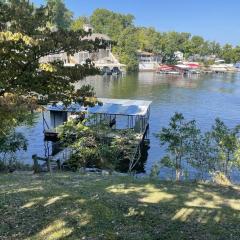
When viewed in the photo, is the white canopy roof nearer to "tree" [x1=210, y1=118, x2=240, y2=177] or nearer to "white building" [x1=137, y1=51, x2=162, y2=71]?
"tree" [x1=210, y1=118, x2=240, y2=177]

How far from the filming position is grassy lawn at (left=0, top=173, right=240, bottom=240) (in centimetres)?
941

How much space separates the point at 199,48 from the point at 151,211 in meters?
160

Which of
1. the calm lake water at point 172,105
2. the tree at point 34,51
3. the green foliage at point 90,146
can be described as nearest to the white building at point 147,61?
the calm lake water at point 172,105

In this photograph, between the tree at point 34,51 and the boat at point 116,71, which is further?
the boat at point 116,71

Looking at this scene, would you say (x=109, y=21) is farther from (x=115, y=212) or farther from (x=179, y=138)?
(x=115, y=212)

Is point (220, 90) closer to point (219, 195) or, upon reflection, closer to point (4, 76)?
point (219, 195)

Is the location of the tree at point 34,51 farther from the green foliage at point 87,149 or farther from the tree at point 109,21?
the tree at point 109,21

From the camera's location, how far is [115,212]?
34.5 feet

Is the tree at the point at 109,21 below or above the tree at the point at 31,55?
above

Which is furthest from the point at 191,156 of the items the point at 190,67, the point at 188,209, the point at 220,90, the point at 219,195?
the point at 190,67

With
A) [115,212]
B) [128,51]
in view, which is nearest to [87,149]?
[115,212]

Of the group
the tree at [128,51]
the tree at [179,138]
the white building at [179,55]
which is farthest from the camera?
the white building at [179,55]

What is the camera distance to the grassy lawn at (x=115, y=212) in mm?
9414

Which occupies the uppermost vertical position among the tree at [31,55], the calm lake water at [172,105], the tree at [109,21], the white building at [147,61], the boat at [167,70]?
the tree at [109,21]
